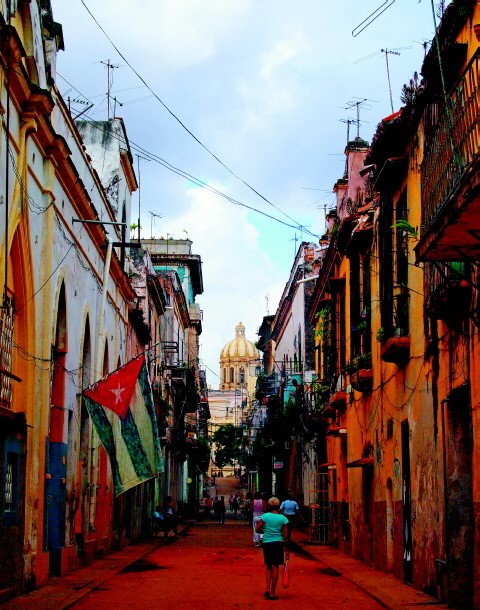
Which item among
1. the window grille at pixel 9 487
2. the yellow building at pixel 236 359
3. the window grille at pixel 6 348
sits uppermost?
the yellow building at pixel 236 359

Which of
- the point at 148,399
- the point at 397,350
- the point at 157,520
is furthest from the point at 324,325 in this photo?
the point at 397,350

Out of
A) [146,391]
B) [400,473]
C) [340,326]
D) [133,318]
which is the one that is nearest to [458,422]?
[400,473]

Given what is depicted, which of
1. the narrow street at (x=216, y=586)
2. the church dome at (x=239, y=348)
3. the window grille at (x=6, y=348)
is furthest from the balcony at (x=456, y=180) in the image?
the church dome at (x=239, y=348)

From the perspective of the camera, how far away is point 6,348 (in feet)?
50.1

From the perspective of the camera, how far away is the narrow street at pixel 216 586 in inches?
581

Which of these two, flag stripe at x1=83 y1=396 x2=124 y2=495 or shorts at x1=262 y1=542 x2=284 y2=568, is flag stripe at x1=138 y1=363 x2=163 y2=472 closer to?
flag stripe at x1=83 y1=396 x2=124 y2=495

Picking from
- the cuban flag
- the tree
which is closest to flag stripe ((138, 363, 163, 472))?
the cuban flag

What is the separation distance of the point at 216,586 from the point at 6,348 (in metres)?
5.40

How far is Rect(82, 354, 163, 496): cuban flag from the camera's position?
18.8m

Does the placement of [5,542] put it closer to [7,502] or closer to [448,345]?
[7,502]

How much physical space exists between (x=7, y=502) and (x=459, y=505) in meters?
6.31

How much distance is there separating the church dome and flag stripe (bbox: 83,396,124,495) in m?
134

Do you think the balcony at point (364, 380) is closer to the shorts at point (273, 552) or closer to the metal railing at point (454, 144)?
the shorts at point (273, 552)

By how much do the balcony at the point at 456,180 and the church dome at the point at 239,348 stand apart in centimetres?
14175
